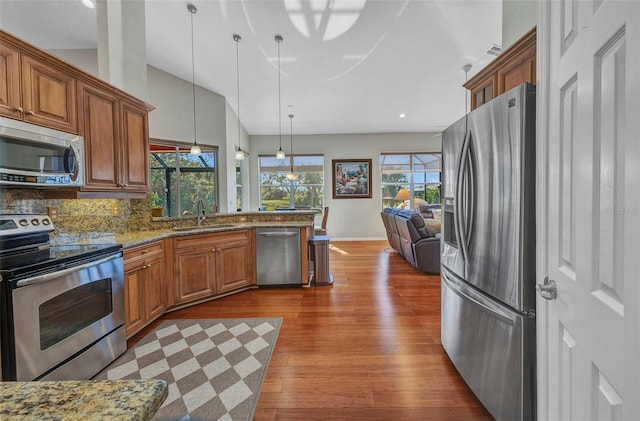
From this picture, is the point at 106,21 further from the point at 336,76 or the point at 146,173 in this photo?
the point at 336,76

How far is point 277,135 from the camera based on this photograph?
7637 millimetres

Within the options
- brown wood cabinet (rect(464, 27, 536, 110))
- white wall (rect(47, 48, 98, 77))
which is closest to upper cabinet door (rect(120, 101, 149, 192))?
white wall (rect(47, 48, 98, 77))

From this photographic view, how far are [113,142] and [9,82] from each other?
2.74 feet

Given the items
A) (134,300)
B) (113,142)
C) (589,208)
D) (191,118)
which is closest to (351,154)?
(191,118)

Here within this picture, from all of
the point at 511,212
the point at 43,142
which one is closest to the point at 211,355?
the point at 43,142

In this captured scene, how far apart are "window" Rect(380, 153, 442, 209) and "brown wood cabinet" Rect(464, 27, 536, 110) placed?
5.56m

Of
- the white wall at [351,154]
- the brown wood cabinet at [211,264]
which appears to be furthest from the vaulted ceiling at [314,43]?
the brown wood cabinet at [211,264]

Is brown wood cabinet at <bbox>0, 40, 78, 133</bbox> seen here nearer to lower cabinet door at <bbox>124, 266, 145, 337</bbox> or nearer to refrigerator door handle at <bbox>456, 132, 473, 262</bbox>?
lower cabinet door at <bbox>124, 266, 145, 337</bbox>

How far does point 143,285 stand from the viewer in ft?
8.16

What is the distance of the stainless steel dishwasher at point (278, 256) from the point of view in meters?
3.60

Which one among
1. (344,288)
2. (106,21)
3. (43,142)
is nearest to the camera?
(43,142)

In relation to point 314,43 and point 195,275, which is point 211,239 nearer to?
point 195,275

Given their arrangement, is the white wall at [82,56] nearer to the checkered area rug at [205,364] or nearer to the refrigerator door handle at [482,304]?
the checkered area rug at [205,364]

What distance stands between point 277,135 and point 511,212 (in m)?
7.00
